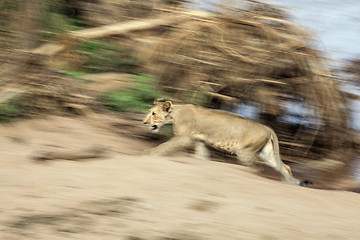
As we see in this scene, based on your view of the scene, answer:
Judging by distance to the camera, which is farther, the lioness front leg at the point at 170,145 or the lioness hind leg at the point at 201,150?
the lioness hind leg at the point at 201,150

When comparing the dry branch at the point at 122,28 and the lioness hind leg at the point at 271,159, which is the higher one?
the dry branch at the point at 122,28

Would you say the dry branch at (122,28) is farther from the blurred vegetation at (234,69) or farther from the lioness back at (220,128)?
the lioness back at (220,128)

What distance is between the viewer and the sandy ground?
15.8ft

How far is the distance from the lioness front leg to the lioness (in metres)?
0.02

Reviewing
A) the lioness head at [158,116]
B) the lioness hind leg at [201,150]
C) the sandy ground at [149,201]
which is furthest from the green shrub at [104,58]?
the sandy ground at [149,201]

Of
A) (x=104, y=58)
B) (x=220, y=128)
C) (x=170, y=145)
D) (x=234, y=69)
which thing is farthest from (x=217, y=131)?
(x=104, y=58)

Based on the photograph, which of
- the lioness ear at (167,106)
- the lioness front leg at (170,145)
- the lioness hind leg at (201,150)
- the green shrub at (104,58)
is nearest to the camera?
the lioness front leg at (170,145)

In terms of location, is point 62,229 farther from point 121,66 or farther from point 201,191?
point 121,66

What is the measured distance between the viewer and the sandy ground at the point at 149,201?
480cm

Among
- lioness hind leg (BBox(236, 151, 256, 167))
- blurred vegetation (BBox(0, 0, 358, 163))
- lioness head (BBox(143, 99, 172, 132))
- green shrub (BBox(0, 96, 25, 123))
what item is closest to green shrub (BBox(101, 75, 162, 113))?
blurred vegetation (BBox(0, 0, 358, 163))

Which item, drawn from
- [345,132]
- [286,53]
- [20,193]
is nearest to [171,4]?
[286,53]

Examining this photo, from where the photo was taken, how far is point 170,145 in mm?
8609

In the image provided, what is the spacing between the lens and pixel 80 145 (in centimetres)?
780

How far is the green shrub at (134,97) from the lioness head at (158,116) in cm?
113
